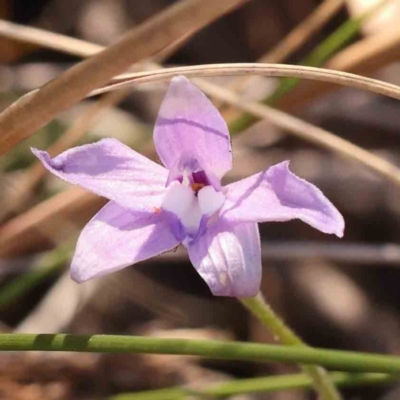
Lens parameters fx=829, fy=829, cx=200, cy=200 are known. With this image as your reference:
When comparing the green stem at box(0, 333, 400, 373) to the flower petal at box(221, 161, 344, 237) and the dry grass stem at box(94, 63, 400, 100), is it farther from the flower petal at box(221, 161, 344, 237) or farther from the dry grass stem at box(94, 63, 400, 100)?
the dry grass stem at box(94, 63, 400, 100)

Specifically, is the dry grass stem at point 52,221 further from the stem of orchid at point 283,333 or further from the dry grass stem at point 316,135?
the stem of orchid at point 283,333

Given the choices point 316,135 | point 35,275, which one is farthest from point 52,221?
point 316,135

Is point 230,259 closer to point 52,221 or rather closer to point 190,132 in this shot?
point 190,132

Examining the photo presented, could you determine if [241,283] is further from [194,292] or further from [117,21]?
[117,21]

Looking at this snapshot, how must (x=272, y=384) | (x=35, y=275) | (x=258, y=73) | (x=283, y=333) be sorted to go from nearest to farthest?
(x=258, y=73) < (x=283, y=333) < (x=272, y=384) < (x=35, y=275)

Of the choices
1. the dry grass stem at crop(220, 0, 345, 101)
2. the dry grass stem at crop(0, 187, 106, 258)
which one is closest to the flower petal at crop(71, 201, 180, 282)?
the dry grass stem at crop(0, 187, 106, 258)

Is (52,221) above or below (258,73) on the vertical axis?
above
